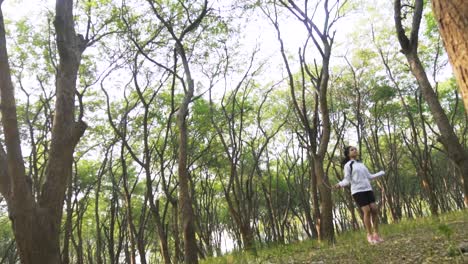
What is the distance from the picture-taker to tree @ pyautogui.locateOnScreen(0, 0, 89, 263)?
429 cm

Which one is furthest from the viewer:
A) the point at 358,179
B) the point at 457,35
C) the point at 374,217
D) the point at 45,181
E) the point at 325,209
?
the point at 325,209

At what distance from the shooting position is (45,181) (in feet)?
15.0

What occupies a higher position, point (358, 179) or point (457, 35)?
point (457, 35)

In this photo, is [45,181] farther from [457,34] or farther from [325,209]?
[325,209]

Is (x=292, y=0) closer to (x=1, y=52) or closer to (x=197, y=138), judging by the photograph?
(x=1, y=52)

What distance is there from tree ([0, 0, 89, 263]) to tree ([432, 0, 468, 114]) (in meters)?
4.13

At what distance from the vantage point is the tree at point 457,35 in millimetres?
1680

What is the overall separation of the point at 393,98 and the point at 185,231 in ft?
54.7

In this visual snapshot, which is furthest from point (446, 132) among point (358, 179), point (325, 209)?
point (325, 209)

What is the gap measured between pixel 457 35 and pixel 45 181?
4.29 m

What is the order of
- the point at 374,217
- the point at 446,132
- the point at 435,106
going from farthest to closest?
1. the point at 435,106
2. the point at 446,132
3. the point at 374,217

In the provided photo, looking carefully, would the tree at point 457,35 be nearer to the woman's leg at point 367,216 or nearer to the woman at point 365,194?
the woman at point 365,194

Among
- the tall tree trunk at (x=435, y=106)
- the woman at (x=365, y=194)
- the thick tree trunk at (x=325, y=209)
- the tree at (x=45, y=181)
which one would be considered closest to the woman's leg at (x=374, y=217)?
the woman at (x=365, y=194)

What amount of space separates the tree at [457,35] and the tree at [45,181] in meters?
4.13
